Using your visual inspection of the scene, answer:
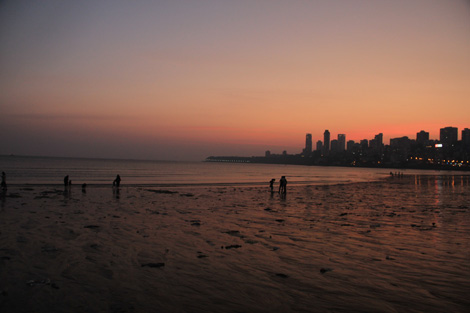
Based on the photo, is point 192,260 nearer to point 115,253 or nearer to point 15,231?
point 115,253

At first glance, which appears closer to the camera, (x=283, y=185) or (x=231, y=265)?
(x=231, y=265)

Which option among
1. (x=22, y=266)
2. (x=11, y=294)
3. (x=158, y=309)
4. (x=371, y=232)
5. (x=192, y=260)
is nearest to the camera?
(x=158, y=309)

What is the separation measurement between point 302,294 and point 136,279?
4186mm

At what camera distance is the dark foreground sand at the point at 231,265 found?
7.42m

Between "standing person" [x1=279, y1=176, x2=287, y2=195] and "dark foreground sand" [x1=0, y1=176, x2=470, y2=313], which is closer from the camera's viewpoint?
"dark foreground sand" [x1=0, y1=176, x2=470, y2=313]

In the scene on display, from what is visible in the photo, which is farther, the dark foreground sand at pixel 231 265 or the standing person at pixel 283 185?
the standing person at pixel 283 185

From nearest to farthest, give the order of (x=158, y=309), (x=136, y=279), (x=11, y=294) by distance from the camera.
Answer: (x=158, y=309) → (x=11, y=294) → (x=136, y=279)

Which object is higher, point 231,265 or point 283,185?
point 283,185

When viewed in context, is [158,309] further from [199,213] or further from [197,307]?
[199,213]

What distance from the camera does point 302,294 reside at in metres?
7.94

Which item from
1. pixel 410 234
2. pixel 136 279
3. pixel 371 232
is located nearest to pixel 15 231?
pixel 136 279

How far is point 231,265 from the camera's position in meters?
10.2

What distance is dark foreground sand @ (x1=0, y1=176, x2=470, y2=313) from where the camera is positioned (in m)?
7.42

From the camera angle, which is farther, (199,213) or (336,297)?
(199,213)
